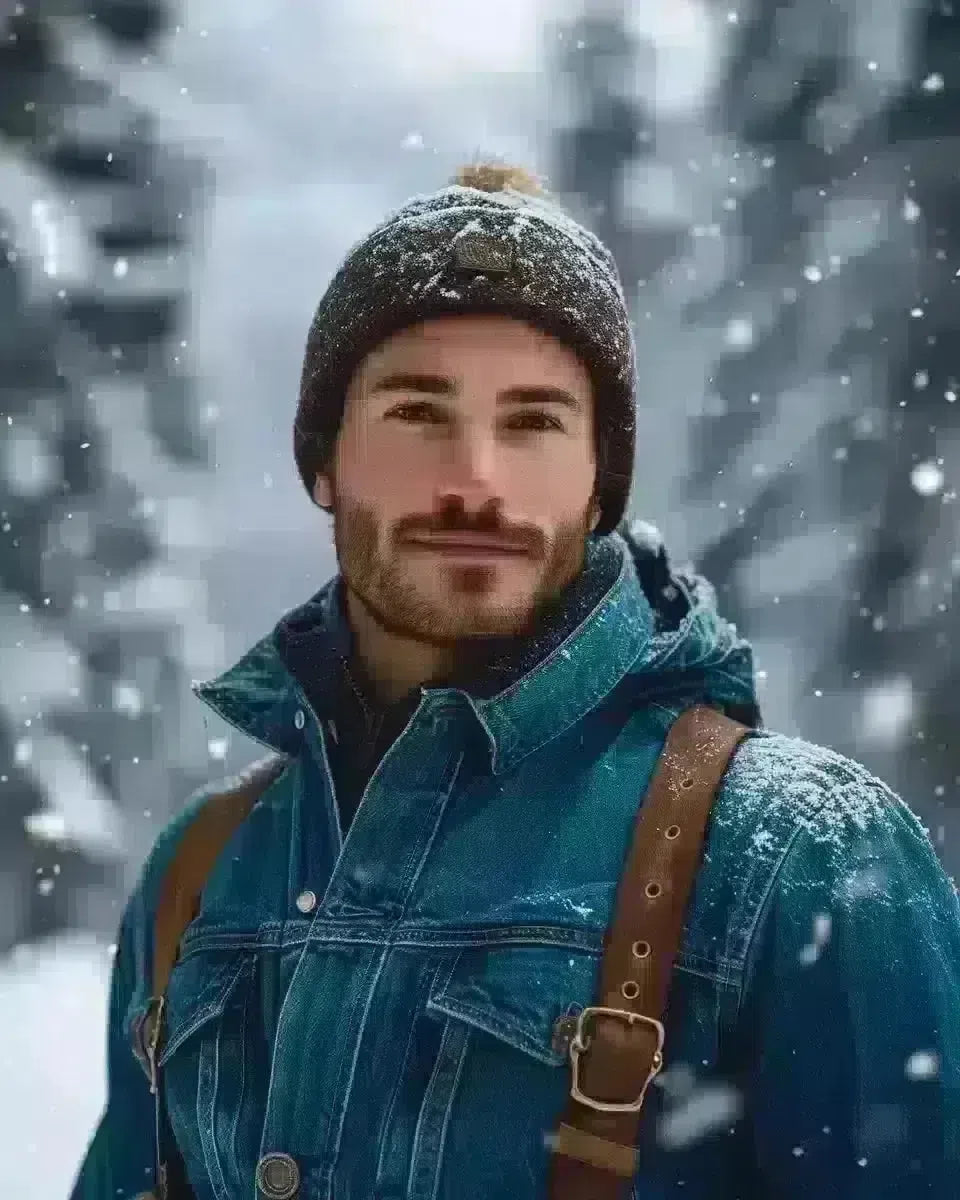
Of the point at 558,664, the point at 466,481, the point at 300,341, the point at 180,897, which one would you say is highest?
the point at 300,341

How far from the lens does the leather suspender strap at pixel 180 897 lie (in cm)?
160

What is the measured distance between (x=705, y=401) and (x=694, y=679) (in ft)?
11.4

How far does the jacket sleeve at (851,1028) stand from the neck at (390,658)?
54 cm

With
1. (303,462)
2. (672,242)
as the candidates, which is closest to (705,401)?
(672,242)

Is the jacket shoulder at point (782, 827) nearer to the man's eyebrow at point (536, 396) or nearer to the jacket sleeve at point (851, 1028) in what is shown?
the jacket sleeve at point (851, 1028)

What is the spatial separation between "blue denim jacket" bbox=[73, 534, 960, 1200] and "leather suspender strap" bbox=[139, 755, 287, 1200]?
75mm

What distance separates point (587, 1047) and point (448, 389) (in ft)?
2.77

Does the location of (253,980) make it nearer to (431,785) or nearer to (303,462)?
(431,785)

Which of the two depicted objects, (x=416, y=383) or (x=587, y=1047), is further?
(x=416, y=383)

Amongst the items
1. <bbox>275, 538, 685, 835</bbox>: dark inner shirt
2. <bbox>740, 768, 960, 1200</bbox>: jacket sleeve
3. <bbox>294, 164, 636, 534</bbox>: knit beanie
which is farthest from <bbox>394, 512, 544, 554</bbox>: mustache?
<bbox>740, 768, 960, 1200</bbox>: jacket sleeve

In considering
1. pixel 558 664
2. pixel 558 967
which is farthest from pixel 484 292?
pixel 558 967

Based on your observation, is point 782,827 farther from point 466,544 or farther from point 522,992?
point 466,544

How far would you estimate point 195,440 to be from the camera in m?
5.21

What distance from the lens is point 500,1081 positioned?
1.23 meters
